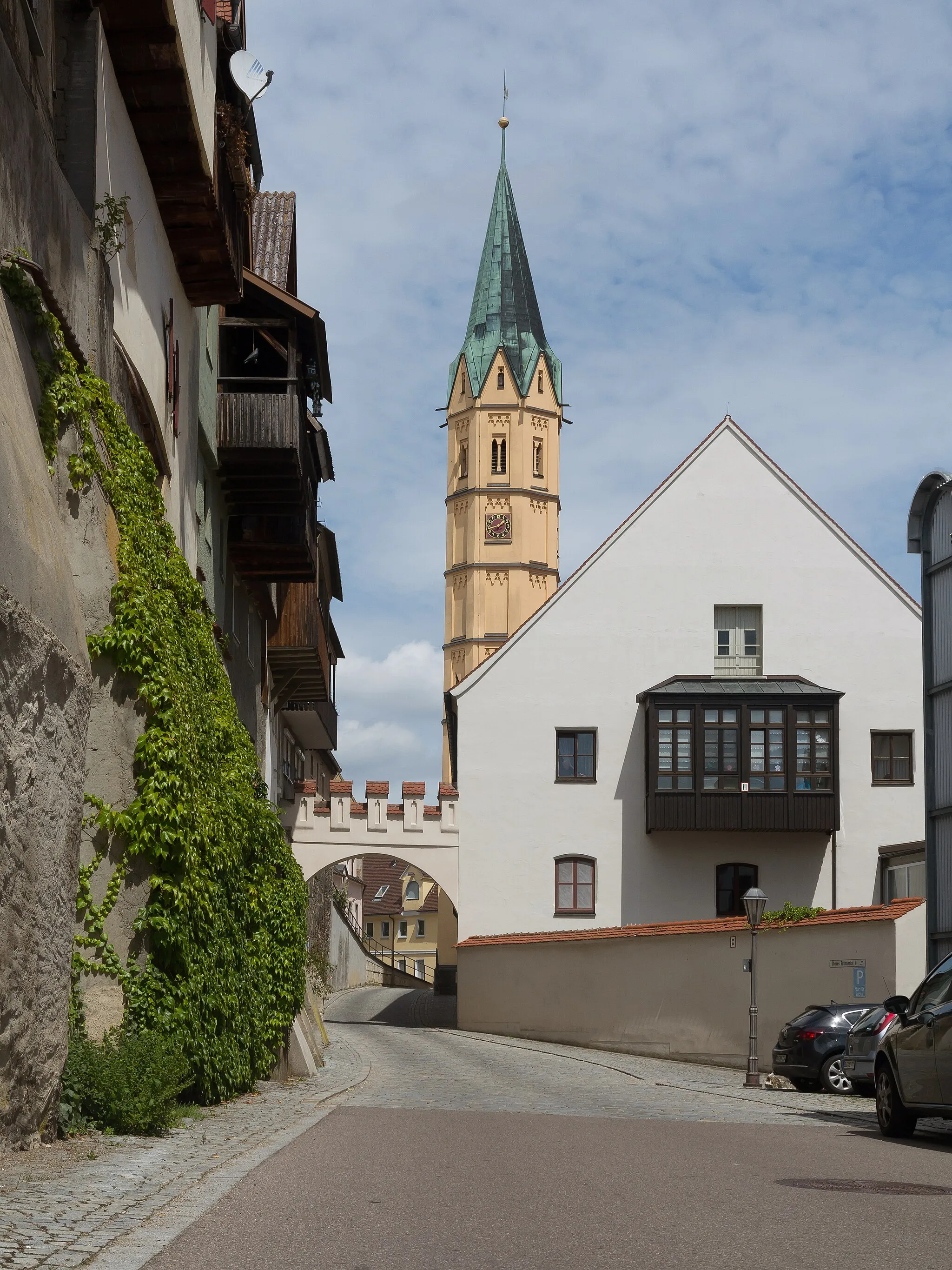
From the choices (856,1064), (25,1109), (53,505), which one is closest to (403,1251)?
(25,1109)

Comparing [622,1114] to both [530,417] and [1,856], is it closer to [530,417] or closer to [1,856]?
[1,856]

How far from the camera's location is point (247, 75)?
63.7 feet

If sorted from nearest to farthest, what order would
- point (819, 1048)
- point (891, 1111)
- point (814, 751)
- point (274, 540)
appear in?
point (891, 1111), point (819, 1048), point (274, 540), point (814, 751)

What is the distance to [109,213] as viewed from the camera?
13.4m

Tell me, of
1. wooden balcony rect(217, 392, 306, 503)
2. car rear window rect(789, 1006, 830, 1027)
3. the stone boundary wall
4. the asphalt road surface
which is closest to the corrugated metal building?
the stone boundary wall

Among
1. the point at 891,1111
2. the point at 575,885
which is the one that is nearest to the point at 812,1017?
the point at 891,1111

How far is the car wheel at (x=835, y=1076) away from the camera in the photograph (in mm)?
21844

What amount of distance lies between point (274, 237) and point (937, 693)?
1375 centimetres

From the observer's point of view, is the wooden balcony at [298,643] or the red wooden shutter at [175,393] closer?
the red wooden shutter at [175,393]

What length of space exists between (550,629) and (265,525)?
16.4 m

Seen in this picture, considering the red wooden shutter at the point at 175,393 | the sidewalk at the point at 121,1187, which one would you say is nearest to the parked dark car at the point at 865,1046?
the sidewalk at the point at 121,1187

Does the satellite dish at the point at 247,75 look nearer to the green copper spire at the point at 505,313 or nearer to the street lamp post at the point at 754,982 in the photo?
the street lamp post at the point at 754,982

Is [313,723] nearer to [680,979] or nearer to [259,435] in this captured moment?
[680,979]

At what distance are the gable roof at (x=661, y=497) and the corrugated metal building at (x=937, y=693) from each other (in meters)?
16.2
